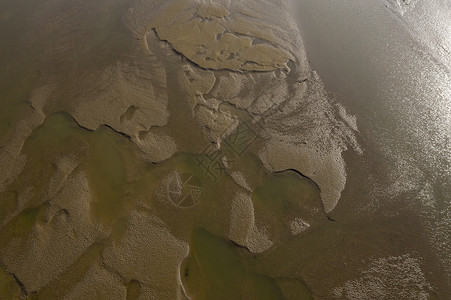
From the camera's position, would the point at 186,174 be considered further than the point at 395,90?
No

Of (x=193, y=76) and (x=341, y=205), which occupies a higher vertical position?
(x=341, y=205)

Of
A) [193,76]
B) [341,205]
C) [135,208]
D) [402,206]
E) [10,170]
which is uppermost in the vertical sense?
[402,206]

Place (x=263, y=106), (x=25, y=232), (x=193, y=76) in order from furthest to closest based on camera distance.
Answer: (x=193, y=76) < (x=263, y=106) < (x=25, y=232)

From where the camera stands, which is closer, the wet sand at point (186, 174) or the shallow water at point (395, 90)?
the wet sand at point (186, 174)

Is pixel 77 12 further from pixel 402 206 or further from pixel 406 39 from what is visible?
pixel 402 206

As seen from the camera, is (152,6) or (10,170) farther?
(152,6)

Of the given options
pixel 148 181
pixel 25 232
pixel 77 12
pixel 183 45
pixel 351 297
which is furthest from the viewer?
pixel 77 12

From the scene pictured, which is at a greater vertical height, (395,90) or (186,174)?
(395,90)

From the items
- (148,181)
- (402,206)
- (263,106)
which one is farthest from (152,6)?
(402,206)

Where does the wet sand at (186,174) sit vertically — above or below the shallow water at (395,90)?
below

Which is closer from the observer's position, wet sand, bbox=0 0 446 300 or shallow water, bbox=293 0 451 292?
wet sand, bbox=0 0 446 300

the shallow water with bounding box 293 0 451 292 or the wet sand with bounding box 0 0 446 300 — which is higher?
the shallow water with bounding box 293 0 451 292
